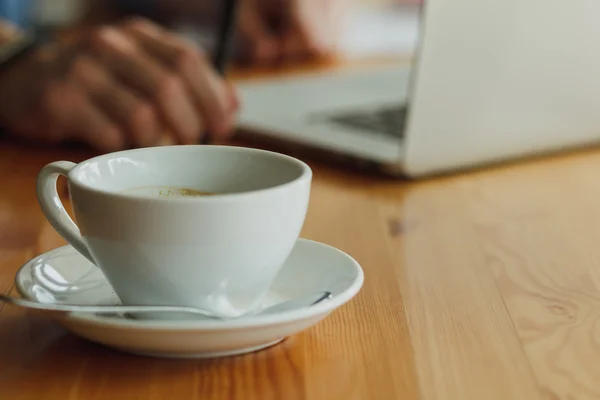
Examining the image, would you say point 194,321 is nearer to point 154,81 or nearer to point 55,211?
point 55,211

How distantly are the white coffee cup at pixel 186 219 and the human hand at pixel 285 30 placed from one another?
130cm

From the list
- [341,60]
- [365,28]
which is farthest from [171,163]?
[365,28]

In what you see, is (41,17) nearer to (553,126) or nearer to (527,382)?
(553,126)

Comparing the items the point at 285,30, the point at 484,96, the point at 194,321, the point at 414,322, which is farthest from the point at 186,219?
the point at 285,30

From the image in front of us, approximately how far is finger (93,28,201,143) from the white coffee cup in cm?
51

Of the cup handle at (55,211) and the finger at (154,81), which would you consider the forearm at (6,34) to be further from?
the cup handle at (55,211)

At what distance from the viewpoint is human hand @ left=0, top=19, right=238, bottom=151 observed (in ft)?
3.11

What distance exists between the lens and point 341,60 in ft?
5.68

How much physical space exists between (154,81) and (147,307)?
59 cm

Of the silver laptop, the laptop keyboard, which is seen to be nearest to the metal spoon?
the silver laptop

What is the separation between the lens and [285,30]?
1825mm

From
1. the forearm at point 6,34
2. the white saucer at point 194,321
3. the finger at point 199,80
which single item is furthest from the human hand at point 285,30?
the white saucer at point 194,321

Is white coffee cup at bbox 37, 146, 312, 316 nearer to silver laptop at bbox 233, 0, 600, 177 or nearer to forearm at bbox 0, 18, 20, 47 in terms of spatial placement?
silver laptop at bbox 233, 0, 600, 177

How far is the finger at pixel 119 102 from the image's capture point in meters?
0.94
